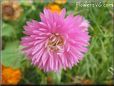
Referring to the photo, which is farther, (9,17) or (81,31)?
(9,17)

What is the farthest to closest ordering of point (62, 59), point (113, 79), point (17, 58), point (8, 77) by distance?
point (8, 77)
point (113, 79)
point (17, 58)
point (62, 59)

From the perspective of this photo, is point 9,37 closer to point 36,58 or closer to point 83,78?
point 83,78

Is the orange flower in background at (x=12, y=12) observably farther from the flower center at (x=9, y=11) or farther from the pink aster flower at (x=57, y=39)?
the pink aster flower at (x=57, y=39)

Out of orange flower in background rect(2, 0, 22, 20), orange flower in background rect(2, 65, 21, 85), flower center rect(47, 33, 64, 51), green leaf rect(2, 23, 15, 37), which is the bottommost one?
orange flower in background rect(2, 65, 21, 85)

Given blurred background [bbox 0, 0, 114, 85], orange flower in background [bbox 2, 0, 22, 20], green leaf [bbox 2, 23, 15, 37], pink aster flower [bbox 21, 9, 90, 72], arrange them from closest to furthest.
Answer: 1. pink aster flower [bbox 21, 9, 90, 72]
2. blurred background [bbox 0, 0, 114, 85]
3. green leaf [bbox 2, 23, 15, 37]
4. orange flower in background [bbox 2, 0, 22, 20]

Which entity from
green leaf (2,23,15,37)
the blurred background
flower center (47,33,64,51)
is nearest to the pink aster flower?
flower center (47,33,64,51)

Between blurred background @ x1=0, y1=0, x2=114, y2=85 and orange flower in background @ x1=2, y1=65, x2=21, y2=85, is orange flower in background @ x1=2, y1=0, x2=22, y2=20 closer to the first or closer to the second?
blurred background @ x1=0, y1=0, x2=114, y2=85

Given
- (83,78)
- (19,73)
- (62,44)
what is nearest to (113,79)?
(83,78)
